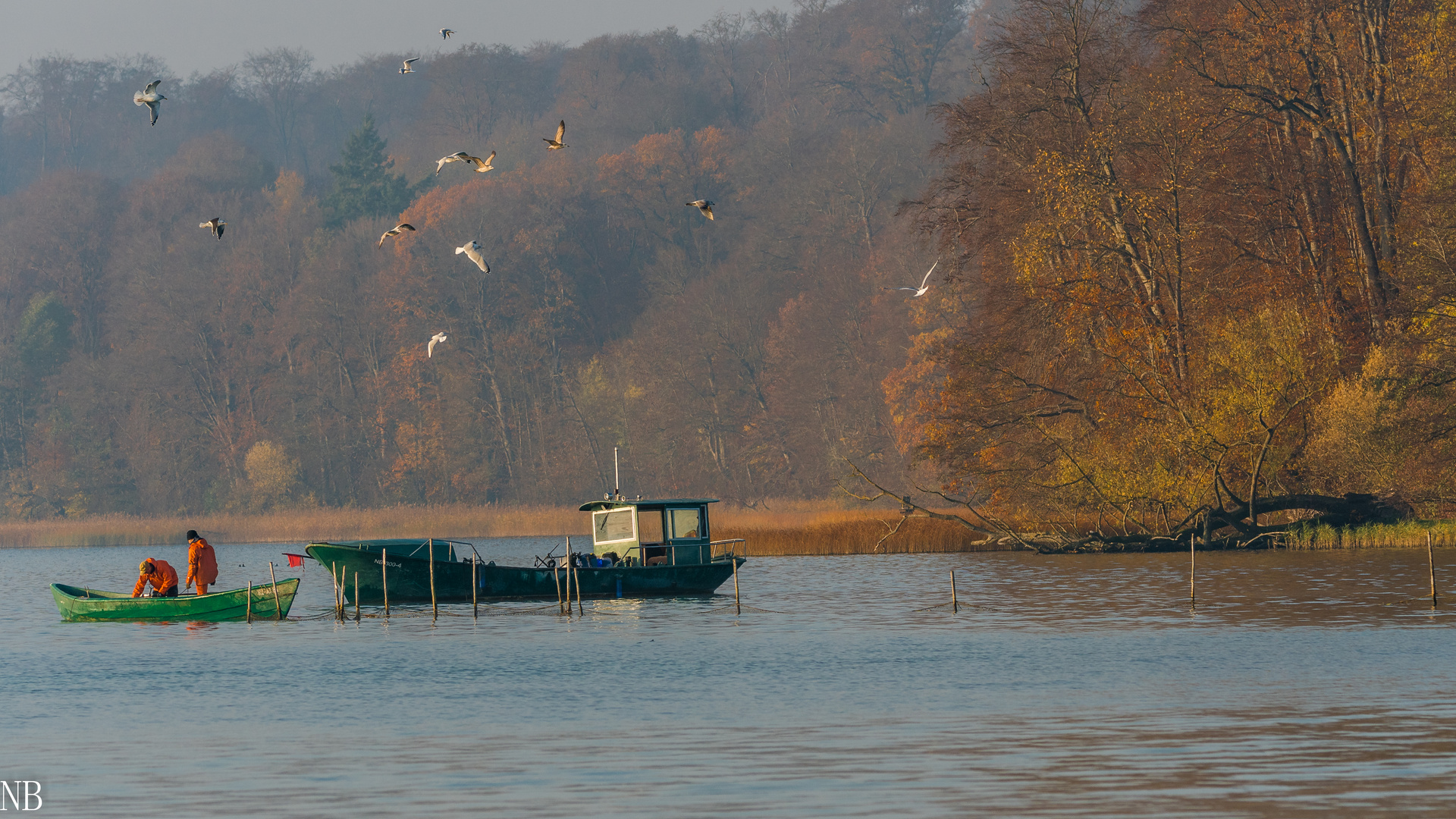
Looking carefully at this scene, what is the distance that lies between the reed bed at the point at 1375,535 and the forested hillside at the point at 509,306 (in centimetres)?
3364

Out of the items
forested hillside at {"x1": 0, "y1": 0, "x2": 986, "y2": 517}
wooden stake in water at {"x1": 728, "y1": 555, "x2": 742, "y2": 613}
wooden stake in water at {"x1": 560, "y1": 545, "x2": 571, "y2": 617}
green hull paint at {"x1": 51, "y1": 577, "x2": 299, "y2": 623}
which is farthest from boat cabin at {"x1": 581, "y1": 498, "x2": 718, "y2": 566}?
forested hillside at {"x1": 0, "y1": 0, "x2": 986, "y2": 517}

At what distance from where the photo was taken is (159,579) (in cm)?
3431

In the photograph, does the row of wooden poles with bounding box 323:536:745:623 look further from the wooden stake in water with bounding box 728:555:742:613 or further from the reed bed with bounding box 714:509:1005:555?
the reed bed with bounding box 714:509:1005:555

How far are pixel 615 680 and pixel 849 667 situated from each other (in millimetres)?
3537

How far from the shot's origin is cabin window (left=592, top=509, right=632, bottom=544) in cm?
4056

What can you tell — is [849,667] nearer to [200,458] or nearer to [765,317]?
[765,317]

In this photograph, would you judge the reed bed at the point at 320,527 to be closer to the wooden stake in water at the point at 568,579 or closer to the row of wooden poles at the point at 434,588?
the row of wooden poles at the point at 434,588

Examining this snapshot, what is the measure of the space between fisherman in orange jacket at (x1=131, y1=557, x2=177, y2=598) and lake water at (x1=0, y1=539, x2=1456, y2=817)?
3.55ft

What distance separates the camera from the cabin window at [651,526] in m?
40.4

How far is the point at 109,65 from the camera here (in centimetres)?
11931

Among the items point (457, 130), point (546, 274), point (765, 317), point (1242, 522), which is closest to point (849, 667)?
point (1242, 522)

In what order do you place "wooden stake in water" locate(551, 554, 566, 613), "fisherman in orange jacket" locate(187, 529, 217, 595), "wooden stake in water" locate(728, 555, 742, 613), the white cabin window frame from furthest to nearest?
1. the white cabin window frame
2. "wooden stake in water" locate(551, 554, 566, 613)
3. "wooden stake in water" locate(728, 555, 742, 613)
4. "fisherman in orange jacket" locate(187, 529, 217, 595)

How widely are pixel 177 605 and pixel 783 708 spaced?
17.6 metres

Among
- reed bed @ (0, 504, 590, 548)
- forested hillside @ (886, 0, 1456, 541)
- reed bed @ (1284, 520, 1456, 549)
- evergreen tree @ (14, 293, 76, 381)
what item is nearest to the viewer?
reed bed @ (1284, 520, 1456, 549)
